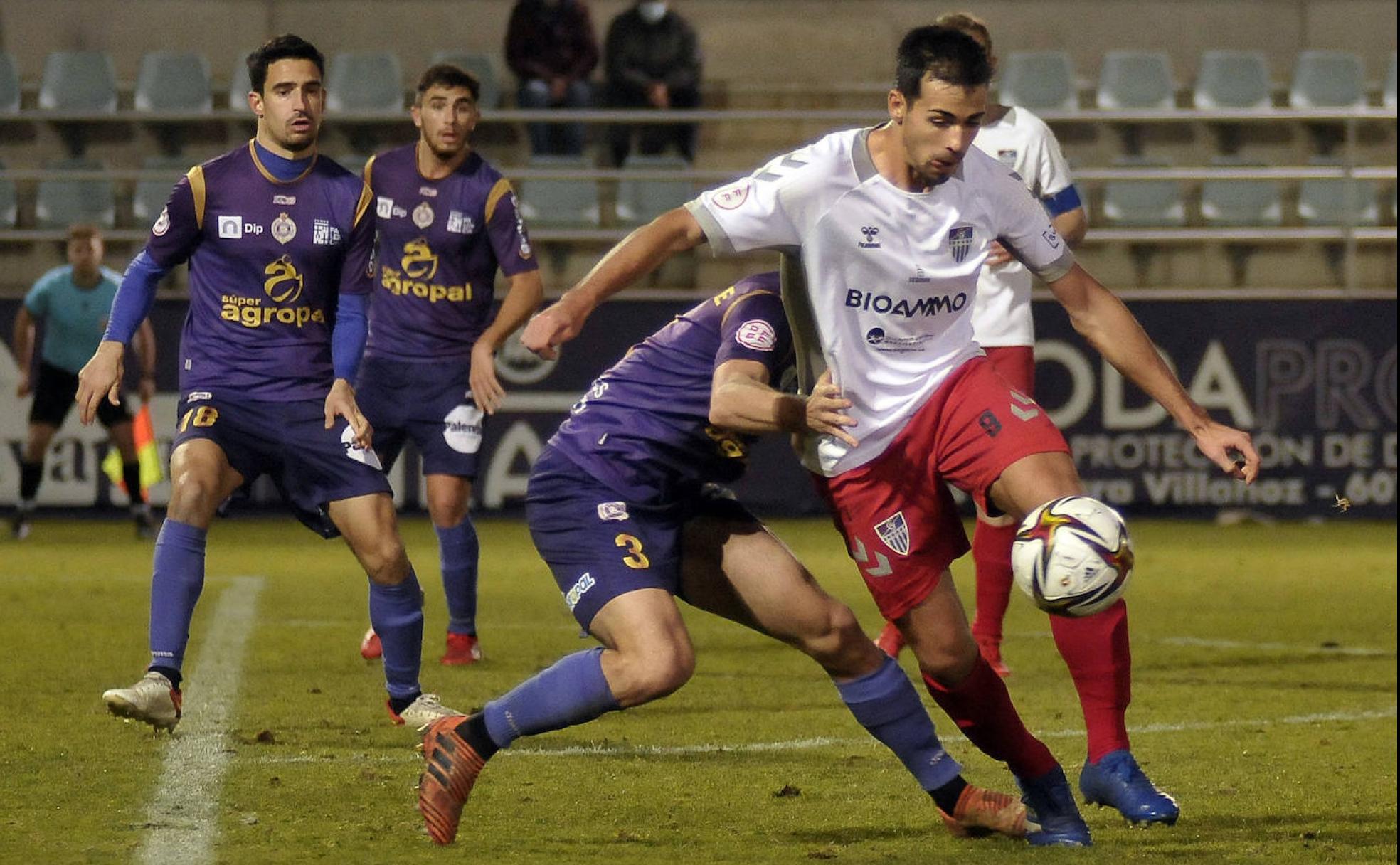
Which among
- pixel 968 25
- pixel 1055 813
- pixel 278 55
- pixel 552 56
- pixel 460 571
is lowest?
pixel 460 571

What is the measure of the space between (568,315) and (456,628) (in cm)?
390

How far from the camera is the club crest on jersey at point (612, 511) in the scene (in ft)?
15.5

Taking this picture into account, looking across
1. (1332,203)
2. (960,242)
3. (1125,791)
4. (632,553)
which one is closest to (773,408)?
(632,553)

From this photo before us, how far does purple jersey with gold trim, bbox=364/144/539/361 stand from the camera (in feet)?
25.7

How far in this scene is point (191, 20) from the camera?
58.3ft

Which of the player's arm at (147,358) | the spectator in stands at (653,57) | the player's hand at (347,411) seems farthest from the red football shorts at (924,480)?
the spectator in stands at (653,57)

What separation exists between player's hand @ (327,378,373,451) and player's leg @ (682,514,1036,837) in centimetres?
149

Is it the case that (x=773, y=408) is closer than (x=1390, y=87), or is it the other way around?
(x=773, y=408)

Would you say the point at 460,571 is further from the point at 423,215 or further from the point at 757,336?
the point at 757,336

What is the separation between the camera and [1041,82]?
16938 millimetres

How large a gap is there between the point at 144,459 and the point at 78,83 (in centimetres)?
423

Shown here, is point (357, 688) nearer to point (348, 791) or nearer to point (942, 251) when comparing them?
point (348, 791)

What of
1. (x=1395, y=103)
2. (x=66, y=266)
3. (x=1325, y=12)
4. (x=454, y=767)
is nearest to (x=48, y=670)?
(x=454, y=767)

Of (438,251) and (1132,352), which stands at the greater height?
(1132,352)
